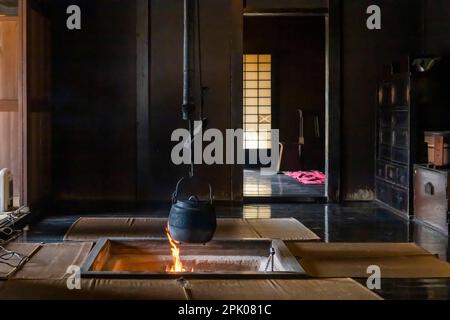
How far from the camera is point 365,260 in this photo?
4.45 meters

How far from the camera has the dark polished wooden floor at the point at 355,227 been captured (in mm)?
3734

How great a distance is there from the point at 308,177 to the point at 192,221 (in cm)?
577

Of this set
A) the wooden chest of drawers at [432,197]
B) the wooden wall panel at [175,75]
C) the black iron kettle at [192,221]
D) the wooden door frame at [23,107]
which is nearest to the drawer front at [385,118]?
the wooden chest of drawers at [432,197]

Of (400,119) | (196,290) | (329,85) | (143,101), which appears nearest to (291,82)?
(329,85)

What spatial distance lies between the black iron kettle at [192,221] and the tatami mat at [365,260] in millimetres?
659

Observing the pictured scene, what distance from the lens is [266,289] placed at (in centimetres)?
358

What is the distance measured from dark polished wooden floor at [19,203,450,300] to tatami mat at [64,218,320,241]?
0.13 meters

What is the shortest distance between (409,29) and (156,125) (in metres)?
3.04

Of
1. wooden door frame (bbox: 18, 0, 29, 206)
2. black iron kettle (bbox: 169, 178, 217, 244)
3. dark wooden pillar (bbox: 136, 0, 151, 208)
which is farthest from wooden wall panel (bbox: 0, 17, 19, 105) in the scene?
black iron kettle (bbox: 169, 178, 217, 244)

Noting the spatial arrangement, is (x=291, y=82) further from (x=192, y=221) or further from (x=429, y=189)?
(x=192, y=221)

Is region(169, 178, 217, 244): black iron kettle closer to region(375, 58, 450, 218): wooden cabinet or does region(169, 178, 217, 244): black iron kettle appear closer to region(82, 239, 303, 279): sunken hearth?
region(82, 239, 303, 279): sunken hearth

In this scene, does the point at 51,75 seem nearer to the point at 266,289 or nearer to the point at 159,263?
the point at 159,263

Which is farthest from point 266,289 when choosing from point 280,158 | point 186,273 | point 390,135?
point 280,158

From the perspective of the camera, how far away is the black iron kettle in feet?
13.2
